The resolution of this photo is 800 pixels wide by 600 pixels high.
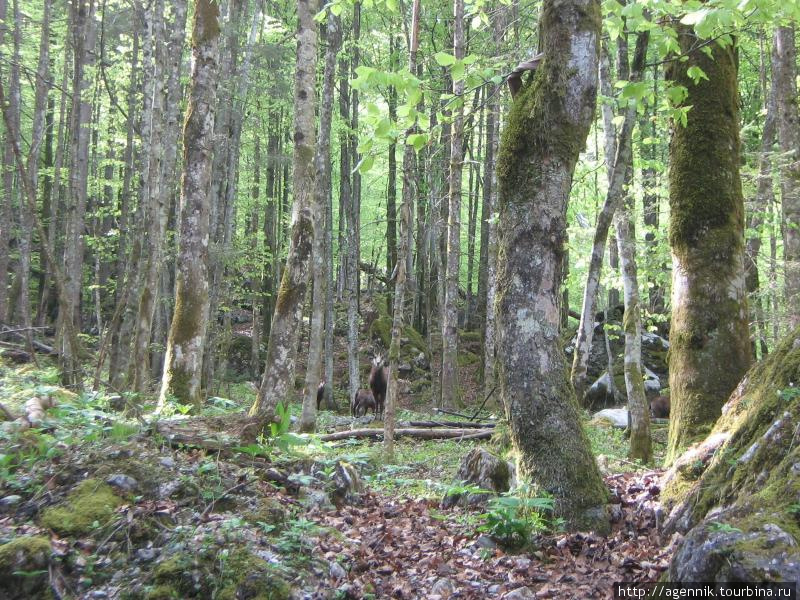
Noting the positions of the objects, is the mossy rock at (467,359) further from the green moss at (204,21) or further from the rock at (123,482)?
the rock at (123,482)

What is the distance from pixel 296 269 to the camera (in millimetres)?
7281

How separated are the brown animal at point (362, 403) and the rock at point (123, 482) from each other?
38.4 feet

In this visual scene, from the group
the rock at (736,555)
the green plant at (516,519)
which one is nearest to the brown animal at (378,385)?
the green plant at (516,519)

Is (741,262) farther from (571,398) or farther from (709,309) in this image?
(571,398)

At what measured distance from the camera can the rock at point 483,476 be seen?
5285 millimetres

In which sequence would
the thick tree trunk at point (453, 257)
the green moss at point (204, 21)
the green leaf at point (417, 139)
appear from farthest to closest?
the thick tree trunk at point (453, 257), the green moss at point (204, 21), the green leaf at point (417, 139)

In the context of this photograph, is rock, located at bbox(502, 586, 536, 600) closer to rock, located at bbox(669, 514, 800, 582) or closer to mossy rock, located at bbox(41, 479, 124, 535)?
rock, located at bbox(669, 514, 800, 582)

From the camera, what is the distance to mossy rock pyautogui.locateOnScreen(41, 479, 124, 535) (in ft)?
11.2

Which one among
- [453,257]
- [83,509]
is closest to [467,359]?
[453,257]

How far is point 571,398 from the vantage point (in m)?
4.34

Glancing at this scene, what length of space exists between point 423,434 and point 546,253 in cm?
702

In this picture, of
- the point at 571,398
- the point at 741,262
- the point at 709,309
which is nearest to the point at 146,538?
the point at 571,398

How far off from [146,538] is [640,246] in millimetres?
10135

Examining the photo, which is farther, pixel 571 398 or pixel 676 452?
pixel 676 452
